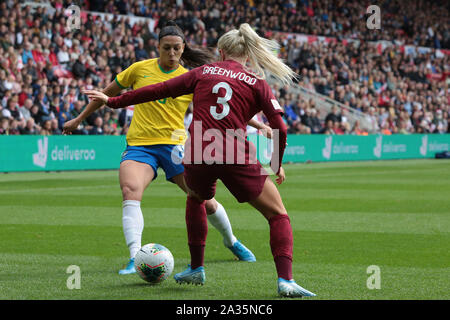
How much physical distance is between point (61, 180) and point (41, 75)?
5.22 m

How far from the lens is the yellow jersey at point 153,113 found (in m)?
7.30

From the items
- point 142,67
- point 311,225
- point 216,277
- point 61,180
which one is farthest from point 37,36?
point 216,277

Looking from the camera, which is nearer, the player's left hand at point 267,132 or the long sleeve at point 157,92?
the long sleeve at point 157,92

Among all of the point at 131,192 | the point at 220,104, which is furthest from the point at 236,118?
the point at 131,192

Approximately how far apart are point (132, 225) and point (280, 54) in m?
27.2

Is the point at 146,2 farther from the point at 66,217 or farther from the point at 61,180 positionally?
→ the point at 66,217

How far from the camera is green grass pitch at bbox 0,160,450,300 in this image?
5.95 metres

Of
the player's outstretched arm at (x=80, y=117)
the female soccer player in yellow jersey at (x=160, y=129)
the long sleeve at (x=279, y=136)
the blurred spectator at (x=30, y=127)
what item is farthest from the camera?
the blurred spectator at (x=30, y=127)

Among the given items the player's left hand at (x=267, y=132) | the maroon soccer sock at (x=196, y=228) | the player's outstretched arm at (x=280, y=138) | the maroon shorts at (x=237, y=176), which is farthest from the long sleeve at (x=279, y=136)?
the maroon soccer sock at (x=196, y=228)

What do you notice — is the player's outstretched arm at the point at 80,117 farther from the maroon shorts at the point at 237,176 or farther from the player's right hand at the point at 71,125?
the maroon shorts at the point at 237,176

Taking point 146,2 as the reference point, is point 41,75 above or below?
below

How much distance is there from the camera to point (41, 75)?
893 inches

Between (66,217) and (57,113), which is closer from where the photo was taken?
(66,217)

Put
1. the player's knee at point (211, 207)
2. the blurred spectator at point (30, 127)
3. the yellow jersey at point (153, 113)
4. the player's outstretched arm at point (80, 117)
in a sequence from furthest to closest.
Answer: the blurred spectator at point (30, 127) < the player's knee at point (211, 207) < the yellow jersey at point (153, 113) < the player's outstretched arm at point (80, 117)
